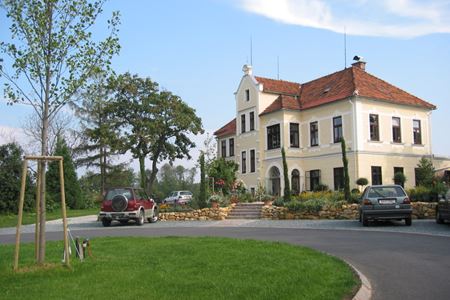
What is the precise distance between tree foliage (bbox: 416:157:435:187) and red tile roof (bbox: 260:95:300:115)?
977 centimetres

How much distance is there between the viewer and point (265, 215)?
26.3 metres

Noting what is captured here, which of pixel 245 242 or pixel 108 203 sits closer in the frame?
pixel 245 242

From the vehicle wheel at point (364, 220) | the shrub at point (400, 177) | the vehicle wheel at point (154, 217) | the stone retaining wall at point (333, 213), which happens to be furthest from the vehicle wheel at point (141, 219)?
the shrub at point (400, 177)

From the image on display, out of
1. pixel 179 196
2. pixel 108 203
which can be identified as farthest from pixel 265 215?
pixel 179 196

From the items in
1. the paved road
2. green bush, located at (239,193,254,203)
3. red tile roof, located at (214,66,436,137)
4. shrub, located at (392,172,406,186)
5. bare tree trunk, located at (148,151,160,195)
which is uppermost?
red tile roof, located at (214,66,436,137)

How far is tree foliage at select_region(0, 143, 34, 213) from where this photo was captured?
35.3 meters

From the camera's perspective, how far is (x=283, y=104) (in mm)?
37938

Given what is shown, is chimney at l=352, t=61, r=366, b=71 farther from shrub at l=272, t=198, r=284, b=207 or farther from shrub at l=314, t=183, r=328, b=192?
shrub at l=272, t=198, r=284, b=207

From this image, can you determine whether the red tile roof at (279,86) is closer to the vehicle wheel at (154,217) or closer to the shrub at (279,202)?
the shrub at (279,202)

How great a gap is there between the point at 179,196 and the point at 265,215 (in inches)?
1047

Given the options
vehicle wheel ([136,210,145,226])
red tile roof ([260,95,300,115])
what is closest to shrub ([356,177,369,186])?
red tile roof ([260,95,300,115])

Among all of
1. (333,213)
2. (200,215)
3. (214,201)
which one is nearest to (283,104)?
(214,201)

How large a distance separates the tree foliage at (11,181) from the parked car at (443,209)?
2757cm

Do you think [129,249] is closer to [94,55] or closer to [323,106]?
[94,55]
